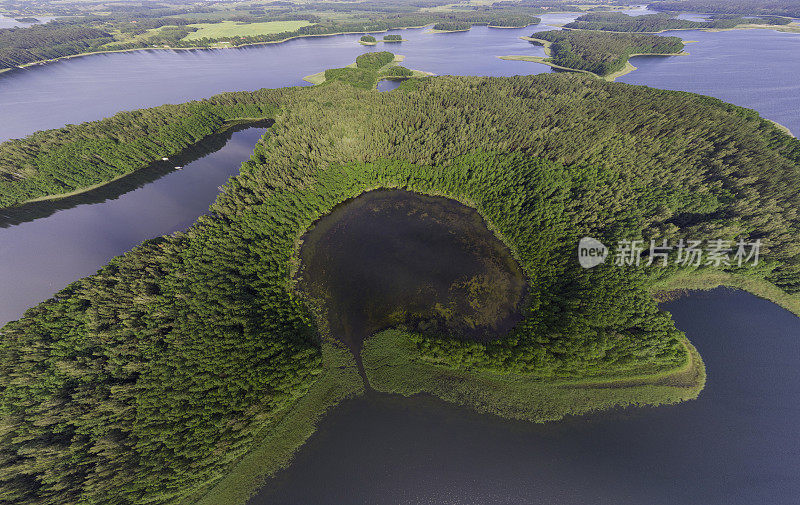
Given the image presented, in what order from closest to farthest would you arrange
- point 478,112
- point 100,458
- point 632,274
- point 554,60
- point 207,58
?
point 100,458, point 632,274, point 478,112, point 554,60, point 207,58

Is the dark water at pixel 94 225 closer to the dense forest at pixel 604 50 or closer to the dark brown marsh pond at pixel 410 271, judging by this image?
the dark brown marsh pond at pixel 410 271

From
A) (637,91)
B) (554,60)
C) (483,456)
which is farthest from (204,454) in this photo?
(554,60)

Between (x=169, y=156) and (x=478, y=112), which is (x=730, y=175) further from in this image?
(x=169, y=156)

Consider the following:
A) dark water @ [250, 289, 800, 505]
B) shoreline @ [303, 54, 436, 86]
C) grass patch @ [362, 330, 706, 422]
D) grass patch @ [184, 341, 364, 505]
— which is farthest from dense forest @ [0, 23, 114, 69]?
grass patch @ [362, 330, 706, 422]

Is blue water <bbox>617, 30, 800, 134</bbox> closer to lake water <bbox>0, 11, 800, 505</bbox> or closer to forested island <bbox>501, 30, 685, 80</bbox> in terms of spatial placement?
forested island <bbox>501, 30, 685, 80</bbox>

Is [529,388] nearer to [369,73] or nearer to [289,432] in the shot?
[289,432]

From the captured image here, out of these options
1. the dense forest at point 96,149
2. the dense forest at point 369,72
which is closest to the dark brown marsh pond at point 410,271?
the dense forest at point 96,149
